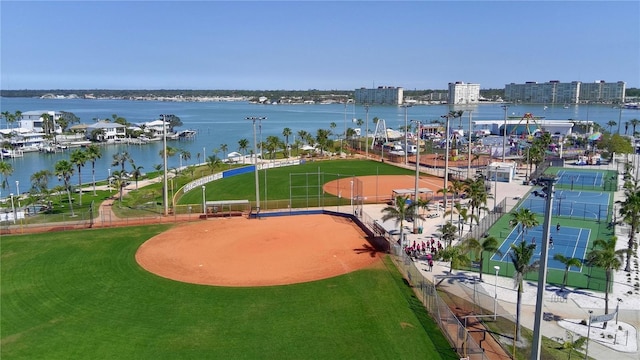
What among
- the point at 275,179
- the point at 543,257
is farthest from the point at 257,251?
the point at 275,179

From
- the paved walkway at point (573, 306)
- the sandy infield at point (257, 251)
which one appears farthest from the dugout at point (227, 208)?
the paved walkway at point (573, 306)

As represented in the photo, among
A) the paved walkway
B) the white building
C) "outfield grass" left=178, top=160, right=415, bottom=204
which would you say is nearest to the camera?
the paved walkway

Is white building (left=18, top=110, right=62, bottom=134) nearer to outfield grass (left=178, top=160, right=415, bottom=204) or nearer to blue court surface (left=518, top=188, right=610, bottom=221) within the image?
outfield grass (left=178, top=160, right=415, bottom=204)

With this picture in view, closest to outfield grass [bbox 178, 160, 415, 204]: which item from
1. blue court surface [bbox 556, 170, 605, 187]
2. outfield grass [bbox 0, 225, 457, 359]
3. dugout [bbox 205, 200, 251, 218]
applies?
dugout [bbox 205, 200, 251, 218]

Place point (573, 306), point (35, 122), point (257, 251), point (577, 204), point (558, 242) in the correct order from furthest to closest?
1. point (35, 122)
2. point (577, 204)
3. point (558, 242)
4. point (257, 251)
5. point (573, 306)

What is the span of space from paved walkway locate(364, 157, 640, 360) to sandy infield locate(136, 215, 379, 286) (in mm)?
7344

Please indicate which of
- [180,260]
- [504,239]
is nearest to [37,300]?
[180,260]

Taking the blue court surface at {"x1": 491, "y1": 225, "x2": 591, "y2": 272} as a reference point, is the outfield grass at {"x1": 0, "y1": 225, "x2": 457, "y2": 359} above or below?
below

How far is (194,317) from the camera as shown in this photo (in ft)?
88.3

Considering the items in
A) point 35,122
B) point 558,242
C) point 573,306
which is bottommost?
point 573,306

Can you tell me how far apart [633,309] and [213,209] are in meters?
38.2

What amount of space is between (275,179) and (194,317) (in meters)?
44.3

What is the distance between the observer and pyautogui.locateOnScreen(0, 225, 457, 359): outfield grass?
23156 mm

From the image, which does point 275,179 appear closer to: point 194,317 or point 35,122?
point 194,317
